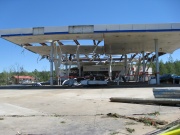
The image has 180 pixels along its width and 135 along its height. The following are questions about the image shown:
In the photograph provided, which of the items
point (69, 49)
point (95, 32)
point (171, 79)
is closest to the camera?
point (95, 32)

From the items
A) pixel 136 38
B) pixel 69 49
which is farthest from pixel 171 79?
pixel 69 49

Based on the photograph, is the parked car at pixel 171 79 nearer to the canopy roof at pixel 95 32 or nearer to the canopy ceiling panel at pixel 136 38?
the canopy ceiling panel at pixel 136 38

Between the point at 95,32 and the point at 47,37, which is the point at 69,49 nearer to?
the point at 47,37

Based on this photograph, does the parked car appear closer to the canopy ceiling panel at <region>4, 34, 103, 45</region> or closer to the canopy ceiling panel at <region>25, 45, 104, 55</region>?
the canopy ceiling panel at <region>25, 45, 104, 55</region>

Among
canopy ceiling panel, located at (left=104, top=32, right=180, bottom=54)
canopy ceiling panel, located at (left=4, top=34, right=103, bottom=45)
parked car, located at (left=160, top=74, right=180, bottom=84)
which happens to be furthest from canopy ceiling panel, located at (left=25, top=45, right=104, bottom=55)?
parked car, located at (left=160, top=74, right=180, bottom=84)

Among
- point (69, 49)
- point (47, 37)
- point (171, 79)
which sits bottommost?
point (171, 79)

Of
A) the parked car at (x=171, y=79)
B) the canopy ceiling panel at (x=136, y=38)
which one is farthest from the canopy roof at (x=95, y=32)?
the parked car at (x=171, y=79)

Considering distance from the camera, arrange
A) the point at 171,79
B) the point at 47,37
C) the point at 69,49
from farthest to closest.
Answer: the point at 69,49
the point at 171,79
the point at 47,37

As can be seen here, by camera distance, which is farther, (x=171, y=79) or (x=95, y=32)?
(x=171, y=79)

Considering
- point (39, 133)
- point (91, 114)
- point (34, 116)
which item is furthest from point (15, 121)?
point (91, 114)

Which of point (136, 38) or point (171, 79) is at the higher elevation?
point (136, 38)

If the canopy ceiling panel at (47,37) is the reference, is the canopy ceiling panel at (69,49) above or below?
below

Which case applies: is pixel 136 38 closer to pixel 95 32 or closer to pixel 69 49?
pixel 95 32

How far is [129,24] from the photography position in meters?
28.1
